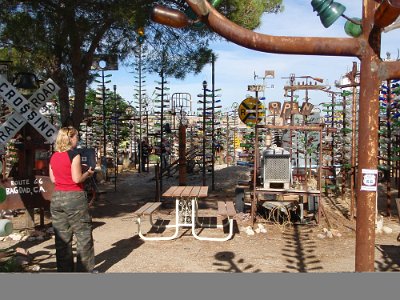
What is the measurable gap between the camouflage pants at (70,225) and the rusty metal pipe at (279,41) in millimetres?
2404

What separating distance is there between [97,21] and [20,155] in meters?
3.20

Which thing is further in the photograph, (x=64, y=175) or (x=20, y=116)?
Result: (x=20, y=116)

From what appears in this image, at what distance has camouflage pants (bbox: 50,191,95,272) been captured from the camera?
4.42 m

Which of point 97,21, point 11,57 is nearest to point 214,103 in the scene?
point 97,21

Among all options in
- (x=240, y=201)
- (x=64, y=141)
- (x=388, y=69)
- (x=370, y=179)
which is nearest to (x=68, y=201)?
(x=64, y=141)

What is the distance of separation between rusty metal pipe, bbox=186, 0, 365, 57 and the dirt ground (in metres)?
3.05

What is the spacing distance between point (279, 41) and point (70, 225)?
2.86 m

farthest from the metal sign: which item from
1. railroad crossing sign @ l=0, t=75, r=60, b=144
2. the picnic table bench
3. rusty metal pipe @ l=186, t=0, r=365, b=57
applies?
rusty metal pipe @ l=186, t=0, r=365, b=57

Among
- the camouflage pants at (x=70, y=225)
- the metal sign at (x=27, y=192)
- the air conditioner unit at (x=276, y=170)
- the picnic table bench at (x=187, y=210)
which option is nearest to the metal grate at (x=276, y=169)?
the air conditioner unit at (x=276, y=170)

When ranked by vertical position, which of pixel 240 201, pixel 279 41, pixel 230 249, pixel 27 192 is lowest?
pixel 230 249

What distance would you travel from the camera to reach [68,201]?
4.40 m

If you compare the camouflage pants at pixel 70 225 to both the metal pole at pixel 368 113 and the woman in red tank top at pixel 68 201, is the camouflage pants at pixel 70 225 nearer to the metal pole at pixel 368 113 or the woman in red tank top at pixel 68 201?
the woman in red tank top at pixel 68 201

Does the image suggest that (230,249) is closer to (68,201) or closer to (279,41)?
(68,201)

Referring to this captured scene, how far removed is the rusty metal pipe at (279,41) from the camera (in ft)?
9.22
